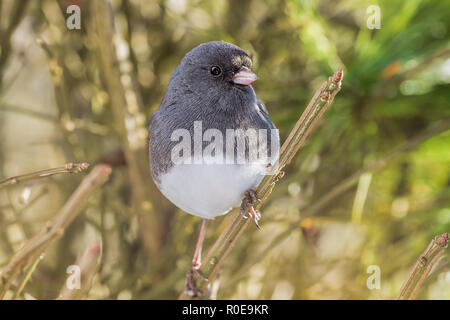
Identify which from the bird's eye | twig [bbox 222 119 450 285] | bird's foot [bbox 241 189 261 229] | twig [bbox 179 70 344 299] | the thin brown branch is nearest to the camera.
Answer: twig [bbox 179 70 344 299]

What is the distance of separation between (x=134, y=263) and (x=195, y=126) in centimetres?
84

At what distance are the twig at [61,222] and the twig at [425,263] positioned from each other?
0.47 metres

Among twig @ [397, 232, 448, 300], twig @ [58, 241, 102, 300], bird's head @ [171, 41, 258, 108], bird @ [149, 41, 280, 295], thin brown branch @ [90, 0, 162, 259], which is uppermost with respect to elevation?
thin brown branch @ [90, 0, 162, 259]

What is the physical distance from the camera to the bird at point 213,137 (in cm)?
88

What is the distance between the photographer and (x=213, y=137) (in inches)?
35.1

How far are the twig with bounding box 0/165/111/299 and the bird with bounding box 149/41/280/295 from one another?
6.4 inches

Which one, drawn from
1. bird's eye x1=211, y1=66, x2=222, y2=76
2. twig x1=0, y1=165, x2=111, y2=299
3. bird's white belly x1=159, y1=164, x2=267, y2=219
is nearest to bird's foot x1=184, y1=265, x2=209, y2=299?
bird's white belly x1=159, y1=164, x2=267, y2=219

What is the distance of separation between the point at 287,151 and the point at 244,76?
234mm

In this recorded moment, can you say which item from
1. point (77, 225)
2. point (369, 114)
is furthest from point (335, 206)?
point (77, 225)

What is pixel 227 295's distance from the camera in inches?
59.5

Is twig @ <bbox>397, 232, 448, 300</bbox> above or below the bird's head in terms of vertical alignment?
below

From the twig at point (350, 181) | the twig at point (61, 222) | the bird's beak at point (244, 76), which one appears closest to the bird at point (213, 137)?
the bird's beak at point (244, 76)

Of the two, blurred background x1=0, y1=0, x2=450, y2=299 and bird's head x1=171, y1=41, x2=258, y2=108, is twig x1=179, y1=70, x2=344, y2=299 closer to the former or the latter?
bird's head x1=171, y1=41, x2=258, y2=108

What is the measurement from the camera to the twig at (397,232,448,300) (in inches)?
27.9
